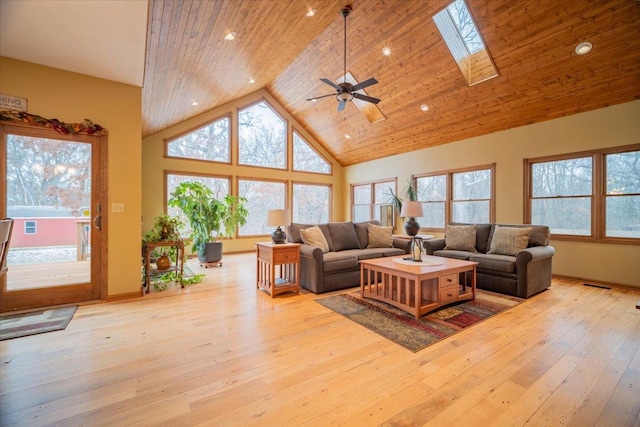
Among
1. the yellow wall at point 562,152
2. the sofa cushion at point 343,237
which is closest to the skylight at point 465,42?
the yellow wall at point 562,152

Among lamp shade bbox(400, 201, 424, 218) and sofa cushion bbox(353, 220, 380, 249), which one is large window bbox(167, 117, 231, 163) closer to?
sofa cushion bbox(353, 220, 380, 249)

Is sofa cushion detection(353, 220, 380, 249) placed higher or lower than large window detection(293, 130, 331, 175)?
lower

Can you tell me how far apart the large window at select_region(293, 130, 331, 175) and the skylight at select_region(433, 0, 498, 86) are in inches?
199

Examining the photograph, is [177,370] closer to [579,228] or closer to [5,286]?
[5,286]

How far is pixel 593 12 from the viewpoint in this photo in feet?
11.4

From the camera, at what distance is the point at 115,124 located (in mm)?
3562

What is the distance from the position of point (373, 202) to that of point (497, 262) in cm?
500

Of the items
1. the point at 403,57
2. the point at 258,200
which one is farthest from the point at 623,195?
the point at 258,200

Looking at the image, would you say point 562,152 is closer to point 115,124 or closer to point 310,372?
point 310,372

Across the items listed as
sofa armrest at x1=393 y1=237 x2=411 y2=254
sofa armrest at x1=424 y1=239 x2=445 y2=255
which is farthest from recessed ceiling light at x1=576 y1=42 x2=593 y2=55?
sofa armrest at x1=393 y1=237 x2=411 y2=254

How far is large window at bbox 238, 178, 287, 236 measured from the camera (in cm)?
791

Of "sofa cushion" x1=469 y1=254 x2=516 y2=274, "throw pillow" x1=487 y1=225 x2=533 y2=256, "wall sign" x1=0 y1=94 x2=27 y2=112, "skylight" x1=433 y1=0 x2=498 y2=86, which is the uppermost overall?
"skylight" x1=433 y1=0 x2=498 y2=86

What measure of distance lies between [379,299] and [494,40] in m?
4.23

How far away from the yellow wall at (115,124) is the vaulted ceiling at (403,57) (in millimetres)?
396
